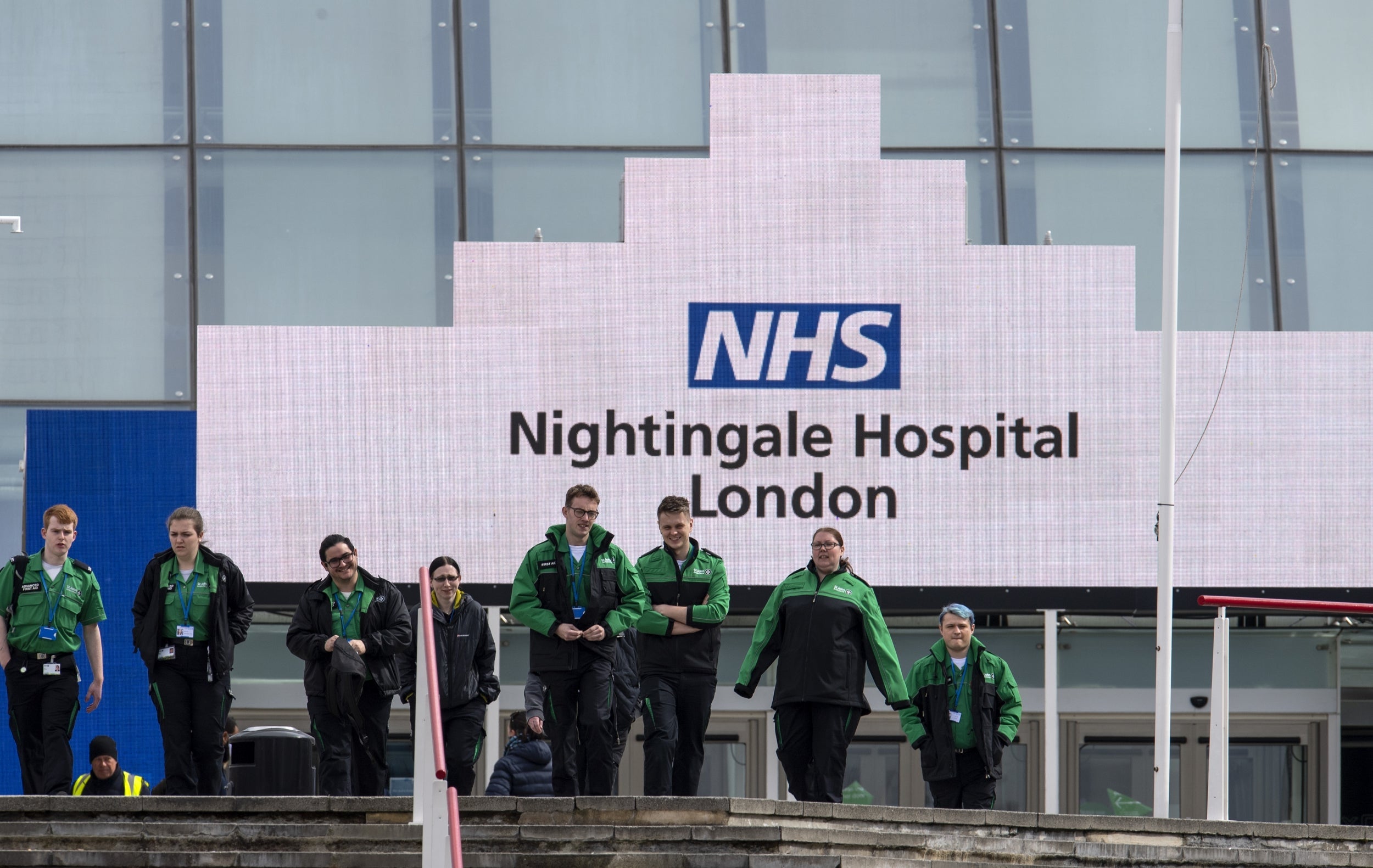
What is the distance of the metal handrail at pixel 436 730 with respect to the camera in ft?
24.1

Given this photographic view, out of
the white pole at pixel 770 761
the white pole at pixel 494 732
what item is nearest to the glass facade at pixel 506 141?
the white pole at pixel 494 732

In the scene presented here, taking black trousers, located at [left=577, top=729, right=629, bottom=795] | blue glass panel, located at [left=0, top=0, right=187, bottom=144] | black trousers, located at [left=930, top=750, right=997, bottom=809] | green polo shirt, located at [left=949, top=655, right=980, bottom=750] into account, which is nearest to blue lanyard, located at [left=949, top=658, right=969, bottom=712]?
green polo shirt, located at [left=949, top=655, right=980, bottom=750]

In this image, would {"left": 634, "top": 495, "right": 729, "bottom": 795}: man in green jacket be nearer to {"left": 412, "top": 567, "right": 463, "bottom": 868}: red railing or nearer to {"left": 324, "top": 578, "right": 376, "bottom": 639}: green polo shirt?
{"left": 324, "top": 578, "right": 376, "bottom": 639}: green polo shirt

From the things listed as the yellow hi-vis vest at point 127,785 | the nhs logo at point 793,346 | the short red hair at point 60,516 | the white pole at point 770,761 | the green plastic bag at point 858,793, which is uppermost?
the nhs logo at point 793,346

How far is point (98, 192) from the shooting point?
17.0 meters

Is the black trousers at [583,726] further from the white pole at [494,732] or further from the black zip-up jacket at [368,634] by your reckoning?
the white pole at [494,732]

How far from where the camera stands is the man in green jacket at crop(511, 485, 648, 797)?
10.1 metres

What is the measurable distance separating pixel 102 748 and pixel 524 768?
2915 mm

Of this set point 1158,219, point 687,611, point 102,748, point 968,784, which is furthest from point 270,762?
point 1158,219

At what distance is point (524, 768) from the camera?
10930mm

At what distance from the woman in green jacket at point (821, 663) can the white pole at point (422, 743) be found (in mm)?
2648

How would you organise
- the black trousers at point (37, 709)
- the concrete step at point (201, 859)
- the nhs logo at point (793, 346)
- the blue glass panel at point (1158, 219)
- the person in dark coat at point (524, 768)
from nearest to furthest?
the concrete step at point (201, 859), the black trousers at point (37, 709), the person in dark coat at point (524, 768), the nhs logo at point (793, 346), the blue glass panel at point (1158, 219)

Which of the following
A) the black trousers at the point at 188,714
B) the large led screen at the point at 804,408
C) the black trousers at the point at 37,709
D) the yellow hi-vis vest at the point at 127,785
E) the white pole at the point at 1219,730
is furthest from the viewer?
the large led screen at the point at 804,408

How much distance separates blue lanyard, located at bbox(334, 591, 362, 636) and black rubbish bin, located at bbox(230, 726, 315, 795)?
1205mm
